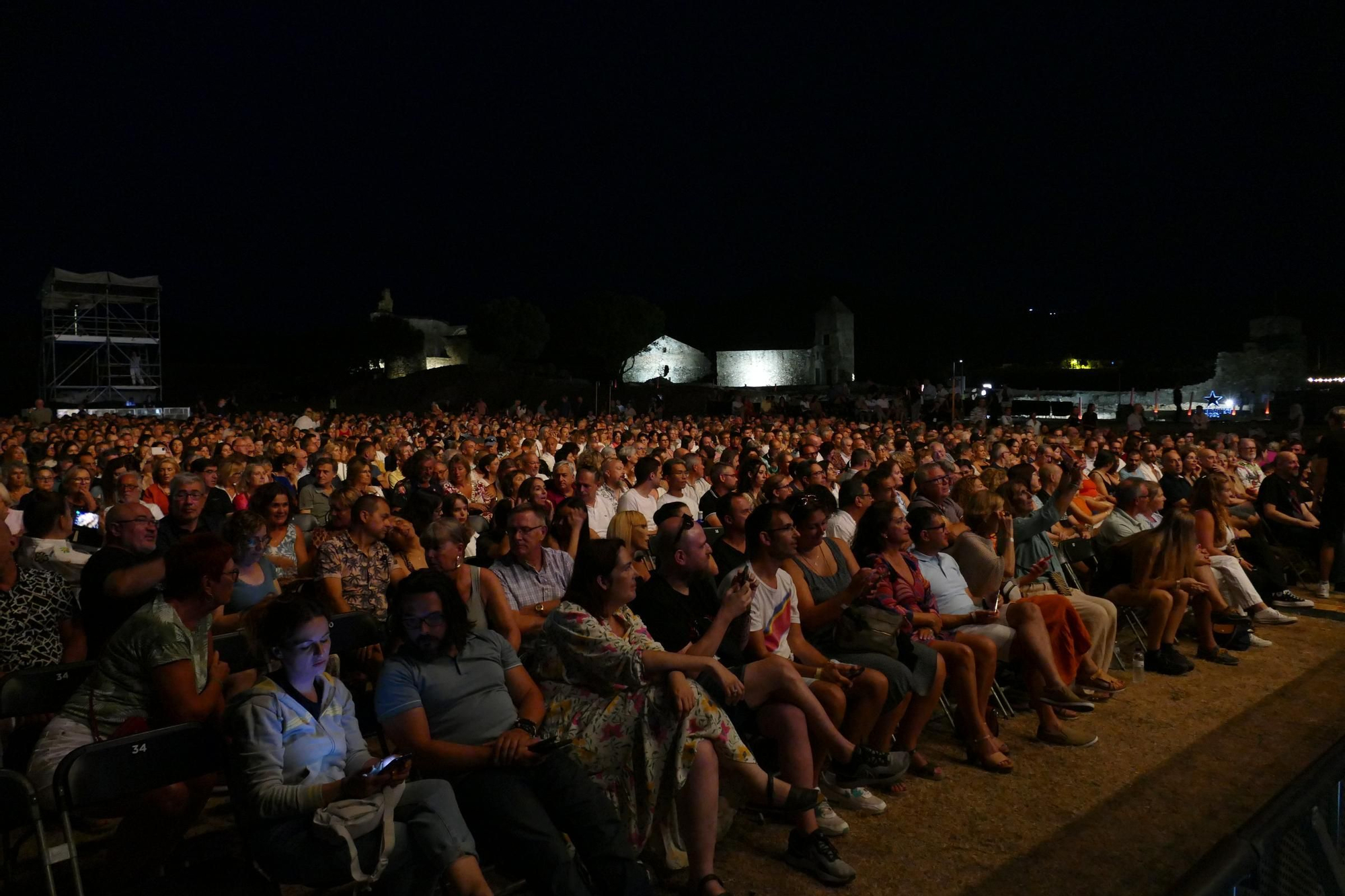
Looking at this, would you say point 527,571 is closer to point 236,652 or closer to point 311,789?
point 236,652

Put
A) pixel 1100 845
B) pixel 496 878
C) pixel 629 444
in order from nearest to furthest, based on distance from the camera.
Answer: pixel 496 878, pixel 1100 845, pixel 629 444

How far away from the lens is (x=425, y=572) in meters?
2.90

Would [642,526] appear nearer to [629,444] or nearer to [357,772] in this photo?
[357,772]

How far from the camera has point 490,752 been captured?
2.72 meters

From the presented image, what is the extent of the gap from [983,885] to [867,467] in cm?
675

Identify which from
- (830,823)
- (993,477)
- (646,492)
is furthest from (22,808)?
(993,477)

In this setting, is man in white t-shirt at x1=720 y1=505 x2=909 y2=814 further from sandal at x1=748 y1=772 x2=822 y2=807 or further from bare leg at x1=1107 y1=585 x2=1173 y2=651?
bare leg at x1=1107 y1=585 x2=1173 y2=651

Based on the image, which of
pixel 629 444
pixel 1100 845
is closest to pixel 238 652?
pixel 1100 845

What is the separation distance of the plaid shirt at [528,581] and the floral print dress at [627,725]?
1259mm

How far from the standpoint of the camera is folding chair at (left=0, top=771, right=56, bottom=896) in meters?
2.40

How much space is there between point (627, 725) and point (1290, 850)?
6.08ft

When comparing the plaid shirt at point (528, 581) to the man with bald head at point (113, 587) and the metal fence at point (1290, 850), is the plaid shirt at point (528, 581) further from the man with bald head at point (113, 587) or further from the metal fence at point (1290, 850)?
the metal fence at point (1290, 850)

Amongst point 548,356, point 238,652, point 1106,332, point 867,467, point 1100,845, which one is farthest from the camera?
point 1106,332

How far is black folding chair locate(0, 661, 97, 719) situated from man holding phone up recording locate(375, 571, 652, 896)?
3.79ft
